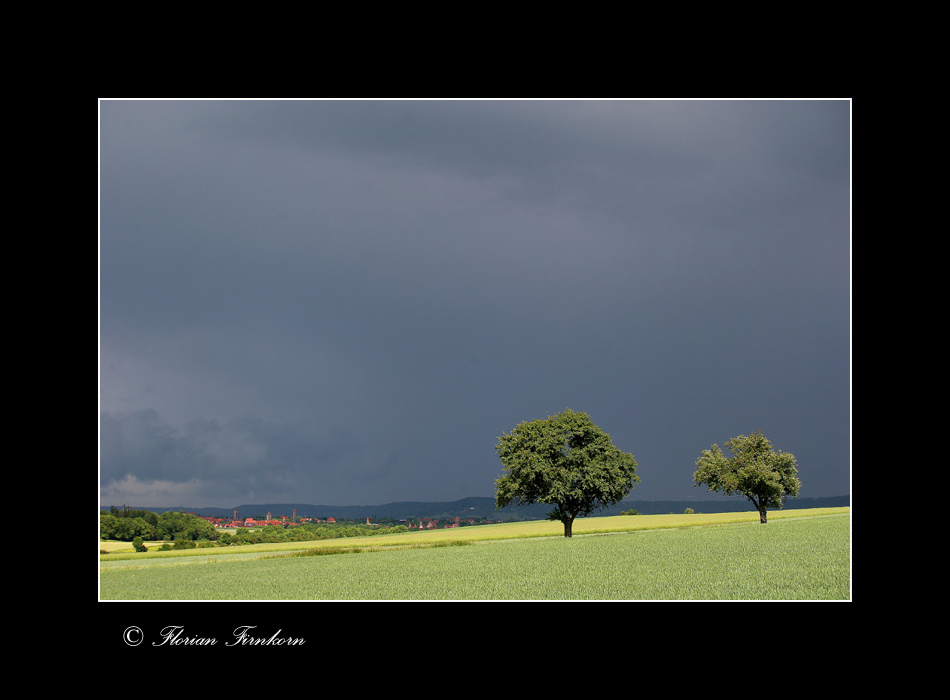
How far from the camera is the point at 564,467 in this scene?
130ft

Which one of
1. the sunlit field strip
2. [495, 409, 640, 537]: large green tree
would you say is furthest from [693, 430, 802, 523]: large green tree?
[495, 409, 640, 537]: large green tree

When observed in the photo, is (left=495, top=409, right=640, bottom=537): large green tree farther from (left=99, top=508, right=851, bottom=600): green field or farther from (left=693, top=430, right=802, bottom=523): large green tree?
(left=693, top=430, right=802, bottom=523): large green tree

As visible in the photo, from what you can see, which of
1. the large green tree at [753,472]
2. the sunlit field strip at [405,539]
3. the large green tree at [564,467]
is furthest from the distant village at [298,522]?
the large green tree at [753,472]

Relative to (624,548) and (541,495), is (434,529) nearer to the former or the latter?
(541,495)

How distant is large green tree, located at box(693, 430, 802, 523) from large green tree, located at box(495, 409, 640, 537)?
2203 cm

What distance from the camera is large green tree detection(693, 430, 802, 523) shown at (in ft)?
186

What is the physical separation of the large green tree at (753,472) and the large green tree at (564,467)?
72.3 feet

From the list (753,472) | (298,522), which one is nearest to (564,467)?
(298,522)

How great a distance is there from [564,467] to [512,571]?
59.1 ft

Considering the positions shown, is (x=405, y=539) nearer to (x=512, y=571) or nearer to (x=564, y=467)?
(x=564, y=467)

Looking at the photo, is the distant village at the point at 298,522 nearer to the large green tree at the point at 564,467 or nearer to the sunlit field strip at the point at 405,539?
the sunlit field strip at the point at 405,539

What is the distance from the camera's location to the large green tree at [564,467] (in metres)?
39.2
